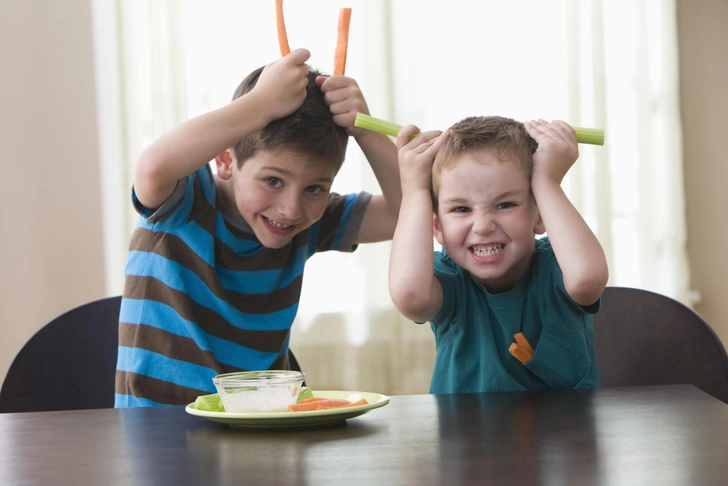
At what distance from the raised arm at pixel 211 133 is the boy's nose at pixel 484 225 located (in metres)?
0.36

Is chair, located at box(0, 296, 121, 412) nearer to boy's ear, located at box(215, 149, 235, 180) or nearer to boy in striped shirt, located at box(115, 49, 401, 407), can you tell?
boy in striped shirt, located at box(115, 49, 401, 407)

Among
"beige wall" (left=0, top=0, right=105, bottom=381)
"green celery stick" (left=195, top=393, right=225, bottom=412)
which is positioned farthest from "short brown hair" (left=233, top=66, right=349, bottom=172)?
"beige wall" (left=0, top=0, right=105, bottom=381)

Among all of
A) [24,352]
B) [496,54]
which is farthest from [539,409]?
[496,54]

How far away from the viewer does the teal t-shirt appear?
104 cm

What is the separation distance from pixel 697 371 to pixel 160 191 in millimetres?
829

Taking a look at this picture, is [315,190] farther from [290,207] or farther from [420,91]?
[420,91]

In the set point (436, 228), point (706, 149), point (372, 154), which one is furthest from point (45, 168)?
point (706, 149)

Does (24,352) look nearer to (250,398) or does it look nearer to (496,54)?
(250,398)

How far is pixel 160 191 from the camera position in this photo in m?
1.15

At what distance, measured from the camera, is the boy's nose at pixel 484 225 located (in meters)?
1.02

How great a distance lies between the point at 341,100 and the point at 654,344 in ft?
2.05

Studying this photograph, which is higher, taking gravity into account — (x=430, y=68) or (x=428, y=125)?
(x=430, y=68)

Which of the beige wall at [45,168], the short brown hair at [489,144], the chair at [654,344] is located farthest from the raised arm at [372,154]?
the beige wall at [45,168]

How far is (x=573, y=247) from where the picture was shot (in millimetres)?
996
